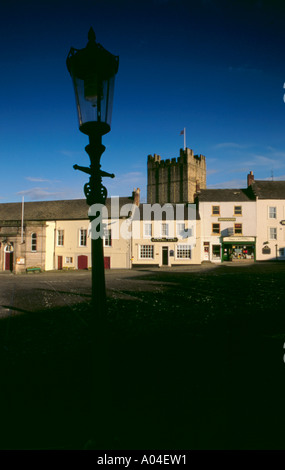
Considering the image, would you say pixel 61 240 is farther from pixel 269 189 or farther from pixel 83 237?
pixel 269 189

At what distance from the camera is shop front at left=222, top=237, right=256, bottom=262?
41.4 m

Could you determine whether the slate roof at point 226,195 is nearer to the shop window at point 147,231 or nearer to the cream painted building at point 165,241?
the cream painted building at point 165,241

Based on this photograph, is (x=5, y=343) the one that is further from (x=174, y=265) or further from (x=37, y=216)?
(x=37, y=216)

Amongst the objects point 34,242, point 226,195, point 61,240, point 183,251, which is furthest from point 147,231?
point 34,242

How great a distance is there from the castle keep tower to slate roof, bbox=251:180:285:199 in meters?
30.6

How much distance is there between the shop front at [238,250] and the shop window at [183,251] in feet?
19.0

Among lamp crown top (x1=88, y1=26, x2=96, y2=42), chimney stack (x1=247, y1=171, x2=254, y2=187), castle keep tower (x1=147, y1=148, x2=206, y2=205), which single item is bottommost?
lamp crown top (x1=88, y1=26, x2=96, y2=42)

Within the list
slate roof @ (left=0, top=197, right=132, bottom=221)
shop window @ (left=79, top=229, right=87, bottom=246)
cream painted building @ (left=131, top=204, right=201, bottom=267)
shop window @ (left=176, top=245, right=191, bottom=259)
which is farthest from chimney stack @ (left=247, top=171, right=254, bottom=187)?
shop window @ (left=79, top=229, right=87, bottom=246)

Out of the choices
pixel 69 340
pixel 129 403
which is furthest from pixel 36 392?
pixel 69 340

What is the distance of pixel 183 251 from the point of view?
38938 mm

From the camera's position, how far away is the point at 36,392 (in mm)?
4602

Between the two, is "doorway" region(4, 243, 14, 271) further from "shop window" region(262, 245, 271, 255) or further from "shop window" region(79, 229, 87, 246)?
"shop window" region(262, 245, 271, 255)

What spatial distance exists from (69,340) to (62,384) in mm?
2461

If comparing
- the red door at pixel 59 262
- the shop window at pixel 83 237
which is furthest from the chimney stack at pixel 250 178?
the red door at pixel 59 262
